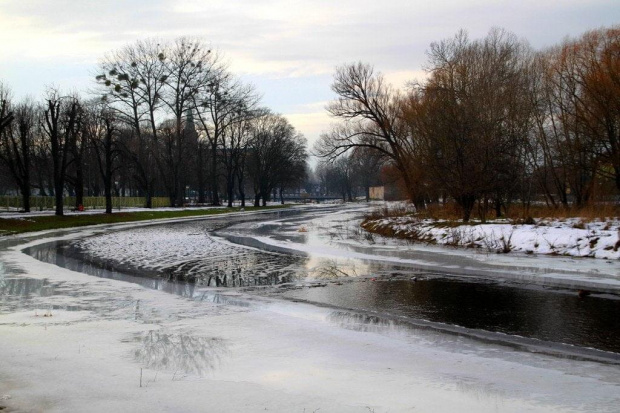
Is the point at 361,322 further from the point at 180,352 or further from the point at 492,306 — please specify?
the point at 180,352

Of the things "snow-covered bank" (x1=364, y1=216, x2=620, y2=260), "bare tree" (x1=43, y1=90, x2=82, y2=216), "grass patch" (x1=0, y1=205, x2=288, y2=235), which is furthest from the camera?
"bare tree" (x1=43, y1=90, x2=82, y2=216)

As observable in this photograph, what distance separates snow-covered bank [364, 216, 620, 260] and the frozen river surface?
2874 mm

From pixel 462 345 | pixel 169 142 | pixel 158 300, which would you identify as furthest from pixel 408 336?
pixel 169 142

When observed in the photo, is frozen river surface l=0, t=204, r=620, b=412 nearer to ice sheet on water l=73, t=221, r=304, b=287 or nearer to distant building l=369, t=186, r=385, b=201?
ice sheet on water l=73, t=221, r=304, b=287

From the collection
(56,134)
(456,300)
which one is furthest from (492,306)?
(56,134)

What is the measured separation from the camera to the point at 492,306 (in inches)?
434

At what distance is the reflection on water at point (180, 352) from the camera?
22.1 ft

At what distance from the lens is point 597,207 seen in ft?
81.5

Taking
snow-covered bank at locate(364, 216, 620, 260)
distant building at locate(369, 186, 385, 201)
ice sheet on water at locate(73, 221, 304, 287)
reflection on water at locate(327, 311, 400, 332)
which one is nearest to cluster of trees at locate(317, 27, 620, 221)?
snow-covered bank at locate(364, 216, 620, 260)

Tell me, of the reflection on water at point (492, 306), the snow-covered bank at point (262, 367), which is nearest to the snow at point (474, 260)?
the reflection on water at point (492, 306)

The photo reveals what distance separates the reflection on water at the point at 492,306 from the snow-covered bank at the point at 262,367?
1.16 metres

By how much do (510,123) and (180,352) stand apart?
95.8 feet

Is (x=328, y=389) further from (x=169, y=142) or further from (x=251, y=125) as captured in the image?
(x=251, y=125)

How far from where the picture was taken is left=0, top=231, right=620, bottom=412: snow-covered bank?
559 centimetres
